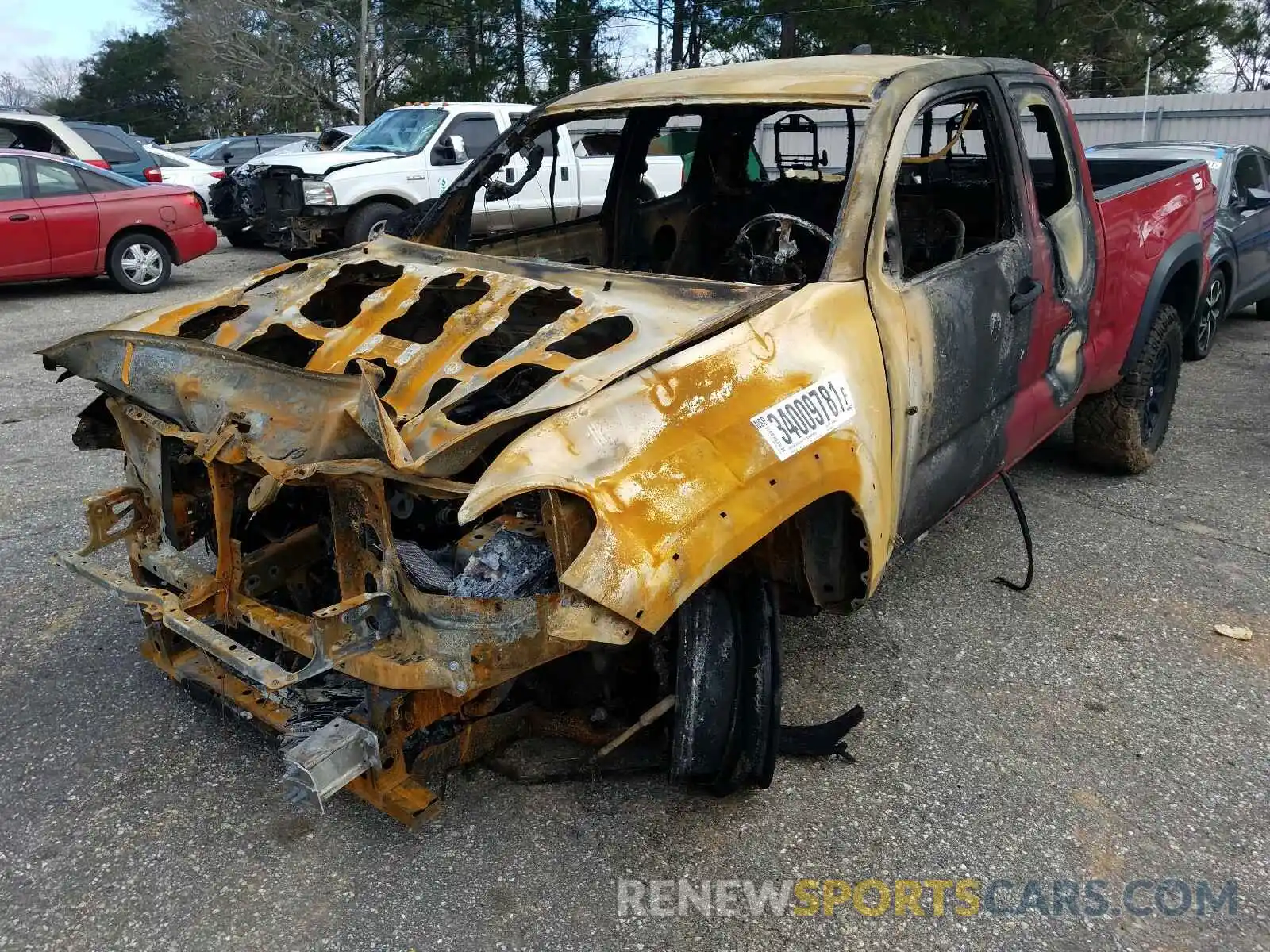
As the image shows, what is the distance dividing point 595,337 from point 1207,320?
20.0ft

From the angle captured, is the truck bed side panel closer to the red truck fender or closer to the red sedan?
the red truck fender

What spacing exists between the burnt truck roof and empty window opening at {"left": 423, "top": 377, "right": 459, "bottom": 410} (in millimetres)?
1494

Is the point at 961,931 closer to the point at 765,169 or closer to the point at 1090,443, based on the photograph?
the point at 1090,443

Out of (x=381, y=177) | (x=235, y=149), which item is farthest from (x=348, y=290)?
(x=235, y=149)

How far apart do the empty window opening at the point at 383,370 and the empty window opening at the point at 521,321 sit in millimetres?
229

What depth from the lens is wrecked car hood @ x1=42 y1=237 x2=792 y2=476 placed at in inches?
92.8

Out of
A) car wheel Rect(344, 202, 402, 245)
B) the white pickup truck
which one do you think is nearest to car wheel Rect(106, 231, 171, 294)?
the white pickup truck

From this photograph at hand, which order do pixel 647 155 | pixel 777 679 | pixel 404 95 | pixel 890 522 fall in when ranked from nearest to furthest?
pixel 777 679 < pixel 890 522 < pixel 647 155 < pixel 404 95

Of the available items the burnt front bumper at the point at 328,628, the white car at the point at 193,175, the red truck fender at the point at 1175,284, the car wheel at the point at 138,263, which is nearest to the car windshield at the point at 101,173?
the car wheel at the point at 138,263

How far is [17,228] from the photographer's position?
977 cm

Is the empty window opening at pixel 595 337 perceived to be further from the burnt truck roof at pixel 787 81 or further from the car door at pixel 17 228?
the car door at pixel 17 228

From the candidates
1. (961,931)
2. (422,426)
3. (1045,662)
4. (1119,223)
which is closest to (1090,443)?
(1119,223)

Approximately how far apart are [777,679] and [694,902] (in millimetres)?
587

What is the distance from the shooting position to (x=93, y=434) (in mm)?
3256
